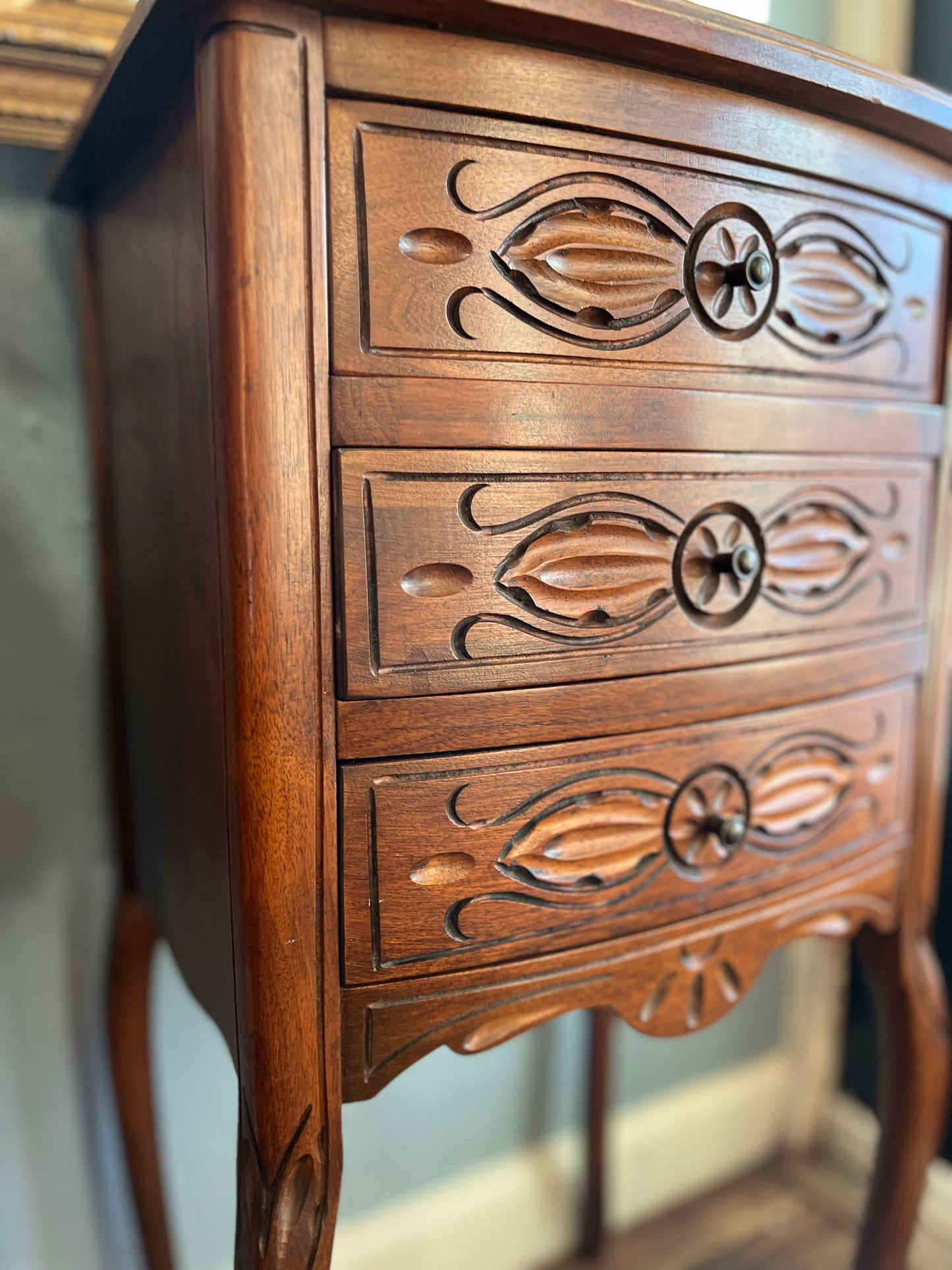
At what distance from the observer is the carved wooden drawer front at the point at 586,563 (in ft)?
1.52

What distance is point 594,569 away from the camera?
0.52 m

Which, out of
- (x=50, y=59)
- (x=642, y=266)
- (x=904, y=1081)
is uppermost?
(x=50, y=59)

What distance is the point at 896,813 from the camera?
0.73 metres

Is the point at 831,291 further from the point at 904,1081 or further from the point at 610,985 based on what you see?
the point at 904,1081

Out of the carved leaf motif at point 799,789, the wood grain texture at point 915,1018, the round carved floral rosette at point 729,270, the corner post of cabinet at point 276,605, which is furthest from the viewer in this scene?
the wood grain texture at point 915,1018

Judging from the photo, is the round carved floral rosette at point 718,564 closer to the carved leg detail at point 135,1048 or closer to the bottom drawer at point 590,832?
the bottom drawer at point 590,832

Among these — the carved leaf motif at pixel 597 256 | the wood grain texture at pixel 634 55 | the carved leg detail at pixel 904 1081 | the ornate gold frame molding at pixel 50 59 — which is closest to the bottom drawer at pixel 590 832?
the carved leg detail at pixel 904 1081

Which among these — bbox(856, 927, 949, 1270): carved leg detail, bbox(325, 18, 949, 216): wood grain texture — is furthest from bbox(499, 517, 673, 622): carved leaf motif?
bbox(856, 927, 949, 1270): carved leg detail

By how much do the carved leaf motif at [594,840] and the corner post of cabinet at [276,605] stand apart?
0.12 m

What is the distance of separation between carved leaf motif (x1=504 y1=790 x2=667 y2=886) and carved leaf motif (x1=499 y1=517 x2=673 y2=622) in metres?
0.11

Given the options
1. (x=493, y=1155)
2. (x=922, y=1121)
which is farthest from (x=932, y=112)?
(x=493, y=1155)

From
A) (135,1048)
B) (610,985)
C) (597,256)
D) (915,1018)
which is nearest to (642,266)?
(597,256)

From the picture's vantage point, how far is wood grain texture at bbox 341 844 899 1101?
506 mm

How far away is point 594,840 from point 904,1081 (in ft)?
1.44
